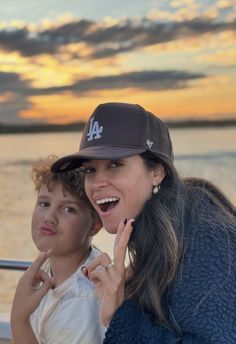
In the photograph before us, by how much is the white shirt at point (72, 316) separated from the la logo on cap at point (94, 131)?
30 centimetres

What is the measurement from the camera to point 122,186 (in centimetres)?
100

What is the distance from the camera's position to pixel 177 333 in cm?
89

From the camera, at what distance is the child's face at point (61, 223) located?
4.00 ft

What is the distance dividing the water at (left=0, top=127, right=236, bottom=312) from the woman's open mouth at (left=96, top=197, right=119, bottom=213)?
0.57 meters

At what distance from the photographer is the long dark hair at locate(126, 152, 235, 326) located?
0.94 metres

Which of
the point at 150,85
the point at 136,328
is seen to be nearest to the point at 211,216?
the point at 136,328

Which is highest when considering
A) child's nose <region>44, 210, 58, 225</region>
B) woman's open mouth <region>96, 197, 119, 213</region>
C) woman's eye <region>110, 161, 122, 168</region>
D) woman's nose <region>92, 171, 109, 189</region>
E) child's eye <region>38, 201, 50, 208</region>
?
woman's eye <region>110, 161, 122, 168</region>

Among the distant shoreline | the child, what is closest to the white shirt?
the child

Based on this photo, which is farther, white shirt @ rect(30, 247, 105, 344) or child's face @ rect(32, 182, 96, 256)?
child's face @ rect(32, 182, 96, 256)

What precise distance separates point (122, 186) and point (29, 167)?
0.96m

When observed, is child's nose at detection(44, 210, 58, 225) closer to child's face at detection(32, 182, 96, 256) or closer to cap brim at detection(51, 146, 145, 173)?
child's face at detection(32, 182, 96, 256)

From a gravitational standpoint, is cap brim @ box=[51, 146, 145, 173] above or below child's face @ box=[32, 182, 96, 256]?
above

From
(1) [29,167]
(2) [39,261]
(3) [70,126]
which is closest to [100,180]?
(2) [39,261]

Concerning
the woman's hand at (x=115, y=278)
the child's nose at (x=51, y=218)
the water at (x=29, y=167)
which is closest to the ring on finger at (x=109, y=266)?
the woman's hand at (x=115, y=278)
